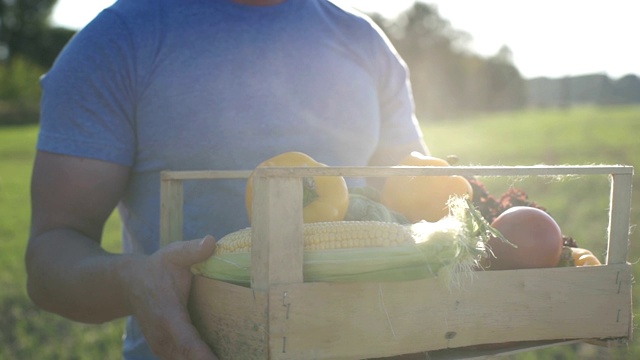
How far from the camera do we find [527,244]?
64.8 inches

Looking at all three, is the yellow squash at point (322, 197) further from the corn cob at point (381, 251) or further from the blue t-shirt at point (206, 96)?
the blue t-shirt at point (206, 96)

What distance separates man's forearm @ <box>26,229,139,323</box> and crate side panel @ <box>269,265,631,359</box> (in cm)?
50

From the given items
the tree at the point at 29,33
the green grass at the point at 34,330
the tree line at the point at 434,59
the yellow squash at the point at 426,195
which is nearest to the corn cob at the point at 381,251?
the yellow squash at the point at 426,195

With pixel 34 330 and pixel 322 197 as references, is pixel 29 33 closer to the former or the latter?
pixel 34 330

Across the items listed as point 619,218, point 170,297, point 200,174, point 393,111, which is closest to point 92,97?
point 200,174

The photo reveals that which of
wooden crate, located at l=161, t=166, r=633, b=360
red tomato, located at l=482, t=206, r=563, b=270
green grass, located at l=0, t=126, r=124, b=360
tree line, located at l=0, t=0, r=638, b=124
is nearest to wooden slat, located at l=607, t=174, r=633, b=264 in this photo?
wooden crate, located at l=161, t=166, r=633, b=360

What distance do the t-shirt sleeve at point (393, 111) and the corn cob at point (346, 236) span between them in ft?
3.29

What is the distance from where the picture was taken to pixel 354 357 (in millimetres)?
1467

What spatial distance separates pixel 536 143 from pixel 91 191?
22488mm

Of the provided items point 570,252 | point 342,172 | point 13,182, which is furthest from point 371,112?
point 13,182

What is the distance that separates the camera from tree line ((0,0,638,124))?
44.8m

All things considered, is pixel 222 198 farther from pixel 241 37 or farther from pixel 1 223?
pixel 1 223

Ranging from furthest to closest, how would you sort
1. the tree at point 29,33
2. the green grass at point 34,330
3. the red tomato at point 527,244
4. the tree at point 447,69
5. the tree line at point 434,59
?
the tree at point 447,69, the tree line at point 434,59, the tree at point 29,33, the green grass at point 34,330, the red tomato at point 527,244

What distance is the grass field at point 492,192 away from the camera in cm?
516
